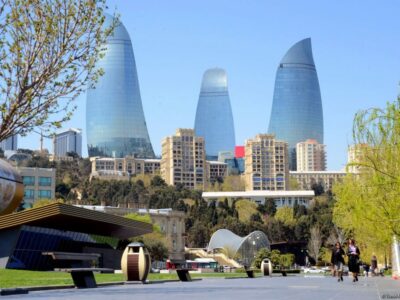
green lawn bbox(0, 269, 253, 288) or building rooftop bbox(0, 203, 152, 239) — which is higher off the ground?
building rooftop bbox(0, 203, 152, 239)

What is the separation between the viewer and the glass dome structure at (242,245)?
455 ft

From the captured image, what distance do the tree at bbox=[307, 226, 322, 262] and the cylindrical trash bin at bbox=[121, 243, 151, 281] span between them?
4573 inches

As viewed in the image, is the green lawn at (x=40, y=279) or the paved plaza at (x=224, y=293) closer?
the paved plaza at (x=224, y=293)

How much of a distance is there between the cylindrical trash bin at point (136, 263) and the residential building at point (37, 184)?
116764mm

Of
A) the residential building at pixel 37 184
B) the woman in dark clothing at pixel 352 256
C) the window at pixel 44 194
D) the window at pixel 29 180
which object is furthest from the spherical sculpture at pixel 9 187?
the window at pixel 44 194

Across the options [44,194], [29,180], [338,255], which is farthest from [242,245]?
[338,255]

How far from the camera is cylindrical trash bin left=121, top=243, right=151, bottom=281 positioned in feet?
95.2

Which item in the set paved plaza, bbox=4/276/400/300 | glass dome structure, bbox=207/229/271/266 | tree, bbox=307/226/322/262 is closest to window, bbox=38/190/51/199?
glass dome structure, bbox=207/229/271/266

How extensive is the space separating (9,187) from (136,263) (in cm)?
1568

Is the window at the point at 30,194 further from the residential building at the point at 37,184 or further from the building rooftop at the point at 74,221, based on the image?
the building rooftop at the point at 74,221

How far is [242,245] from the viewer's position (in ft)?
456

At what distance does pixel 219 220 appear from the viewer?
168 m

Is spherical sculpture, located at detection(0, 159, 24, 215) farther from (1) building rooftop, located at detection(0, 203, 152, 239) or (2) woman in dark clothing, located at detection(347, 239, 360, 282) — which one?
(2) woman in dark clothing, located at detection(347, 239, 360, 282)

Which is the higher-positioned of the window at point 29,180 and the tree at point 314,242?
the window at point 29,180
